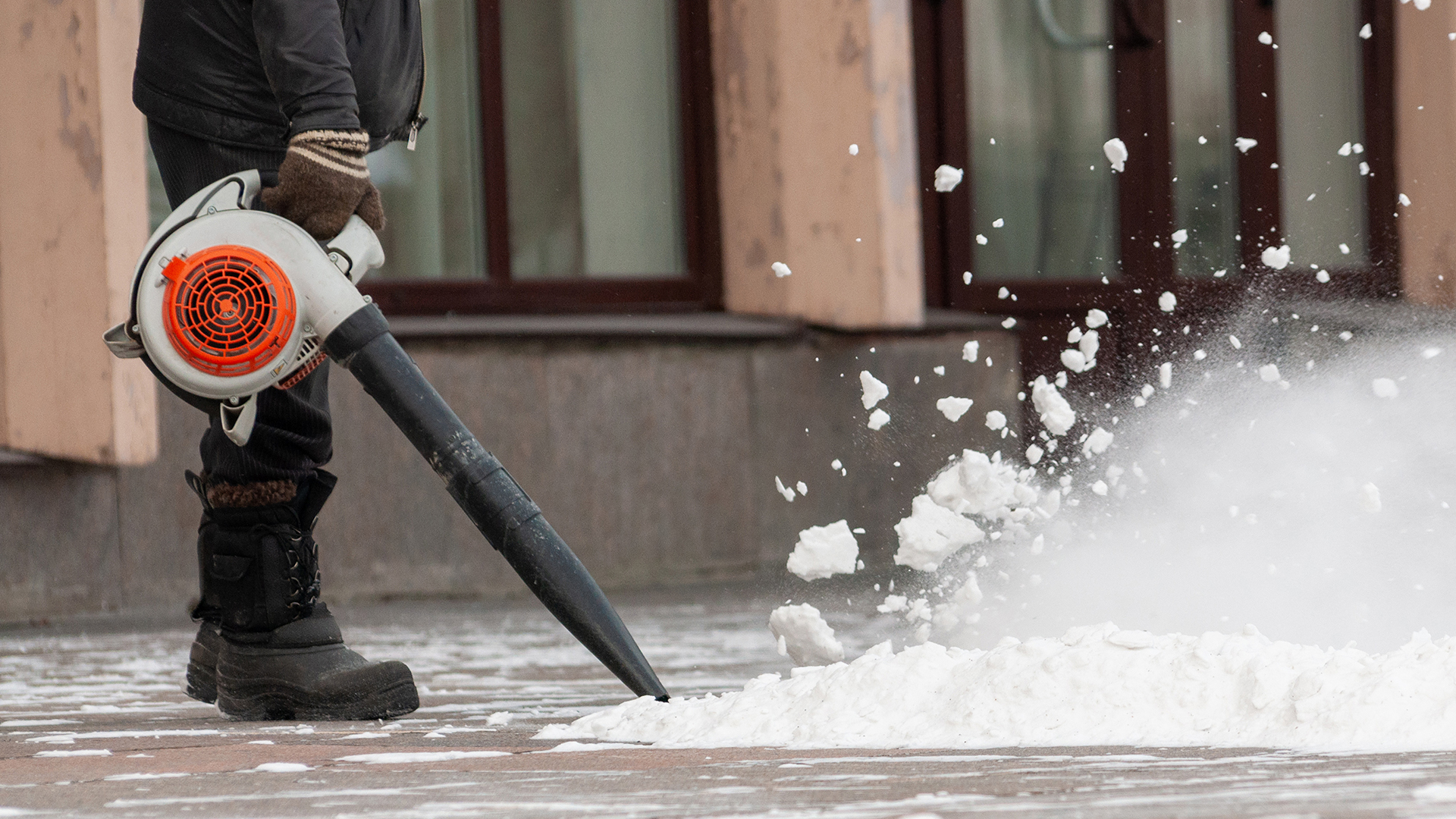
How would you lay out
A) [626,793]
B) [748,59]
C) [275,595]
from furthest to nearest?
[748,59], [275,595], [626,793]

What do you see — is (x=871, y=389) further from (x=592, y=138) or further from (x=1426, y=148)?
(x=1426, y=148)

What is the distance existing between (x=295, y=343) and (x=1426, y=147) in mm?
5288

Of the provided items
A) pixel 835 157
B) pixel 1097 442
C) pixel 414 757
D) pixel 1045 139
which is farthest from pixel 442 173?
pixel 414 757

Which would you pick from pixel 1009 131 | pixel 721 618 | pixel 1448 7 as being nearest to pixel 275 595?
pixel 721 618

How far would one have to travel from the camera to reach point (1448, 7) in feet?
21.8

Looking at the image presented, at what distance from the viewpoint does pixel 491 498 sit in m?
2.69

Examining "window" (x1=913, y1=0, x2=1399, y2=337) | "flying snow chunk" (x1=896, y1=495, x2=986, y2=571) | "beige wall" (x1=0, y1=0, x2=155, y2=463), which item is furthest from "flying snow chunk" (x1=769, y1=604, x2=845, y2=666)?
"window" (x1=913, y1=0, x2=1399, y2=337)

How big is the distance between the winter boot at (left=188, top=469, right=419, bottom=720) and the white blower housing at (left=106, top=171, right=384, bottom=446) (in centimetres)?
25

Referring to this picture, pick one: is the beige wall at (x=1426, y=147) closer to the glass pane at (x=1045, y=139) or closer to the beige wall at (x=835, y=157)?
the glass pane at (x=1045, y=139)

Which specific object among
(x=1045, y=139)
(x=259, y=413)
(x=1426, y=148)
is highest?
(x=1045, y=139)

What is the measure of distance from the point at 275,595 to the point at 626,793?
1.10 m

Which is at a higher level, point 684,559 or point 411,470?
point 411,470

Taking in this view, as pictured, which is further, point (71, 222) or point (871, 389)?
point (71, 222)

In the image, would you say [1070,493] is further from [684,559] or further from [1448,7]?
[1448,7]
